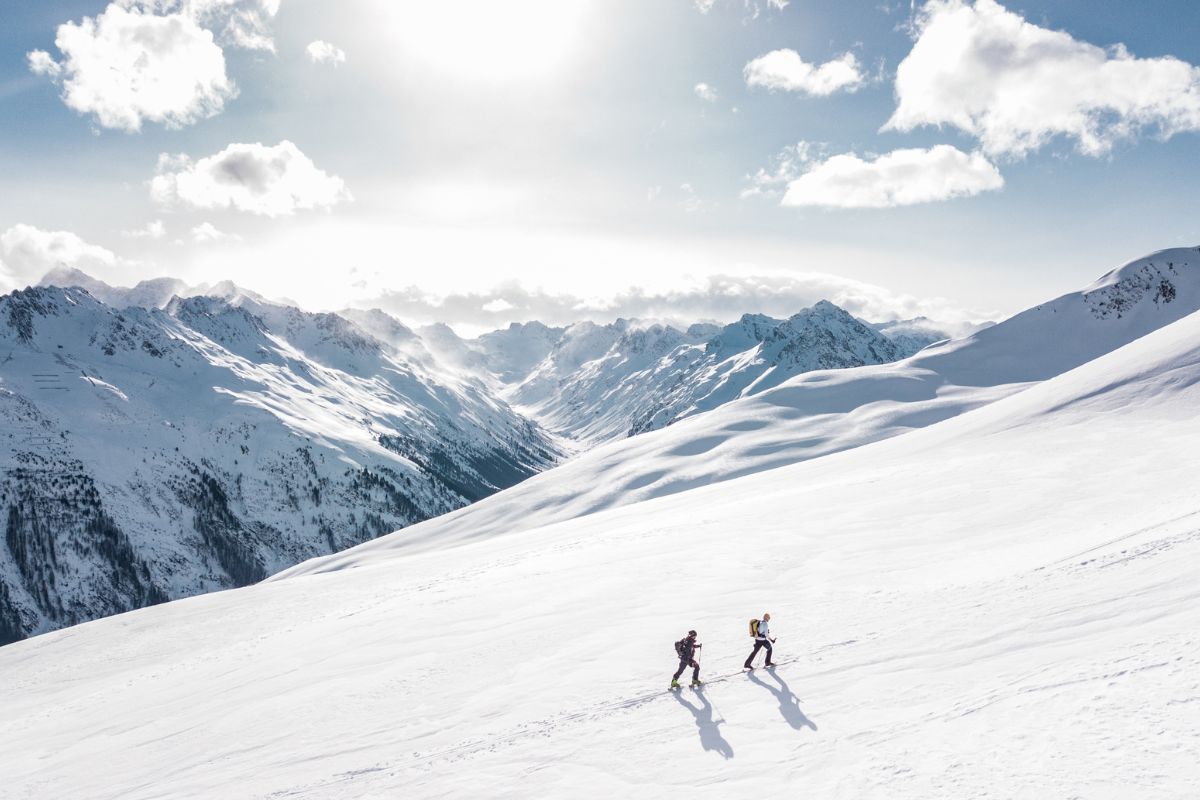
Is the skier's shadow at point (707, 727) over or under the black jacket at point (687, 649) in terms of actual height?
under

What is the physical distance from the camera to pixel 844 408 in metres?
113

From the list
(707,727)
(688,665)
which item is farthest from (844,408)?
(707,727)

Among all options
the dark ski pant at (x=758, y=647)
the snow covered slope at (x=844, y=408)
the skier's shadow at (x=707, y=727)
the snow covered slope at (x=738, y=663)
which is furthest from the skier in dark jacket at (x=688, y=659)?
the snow covered slope at (x=844, y=408)

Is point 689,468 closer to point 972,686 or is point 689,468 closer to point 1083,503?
point 1083,503

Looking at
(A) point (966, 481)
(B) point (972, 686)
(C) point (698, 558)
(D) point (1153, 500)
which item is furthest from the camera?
(A) point (966, 481)

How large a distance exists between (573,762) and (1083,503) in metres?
23.7

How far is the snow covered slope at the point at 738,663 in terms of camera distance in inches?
458

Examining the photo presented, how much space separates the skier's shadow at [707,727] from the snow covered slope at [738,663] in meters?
0.07

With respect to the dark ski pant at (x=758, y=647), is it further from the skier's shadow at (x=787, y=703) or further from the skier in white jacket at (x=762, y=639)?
the skier's shadow at (x=787, y=703)

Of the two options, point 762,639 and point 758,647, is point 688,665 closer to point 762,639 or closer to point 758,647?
point 758,647

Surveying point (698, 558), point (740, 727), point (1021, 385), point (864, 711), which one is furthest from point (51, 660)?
point (1021, 385)

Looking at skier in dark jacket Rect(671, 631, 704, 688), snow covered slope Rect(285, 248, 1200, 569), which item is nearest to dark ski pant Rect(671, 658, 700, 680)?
skier in dark jacket Rect(671, 631, 704, 688)

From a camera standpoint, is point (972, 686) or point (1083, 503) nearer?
point (972, 686)

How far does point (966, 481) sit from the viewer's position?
3250cm
